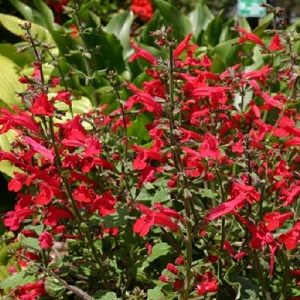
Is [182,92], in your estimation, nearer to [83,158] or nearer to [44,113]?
[83,158]

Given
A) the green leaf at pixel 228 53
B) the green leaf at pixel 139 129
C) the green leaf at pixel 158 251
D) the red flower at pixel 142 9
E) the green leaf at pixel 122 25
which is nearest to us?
the green leaf at pixel 158 251

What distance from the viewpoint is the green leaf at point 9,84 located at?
13.2 feet

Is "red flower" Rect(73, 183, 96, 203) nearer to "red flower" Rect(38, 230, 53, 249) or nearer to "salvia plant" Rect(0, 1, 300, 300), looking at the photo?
"salvia plant" Rect(0, 1, 300, 300)

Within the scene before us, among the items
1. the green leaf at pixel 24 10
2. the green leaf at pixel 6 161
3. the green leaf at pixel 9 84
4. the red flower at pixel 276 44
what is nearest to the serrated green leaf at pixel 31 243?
the green leaf at pixel 6 161

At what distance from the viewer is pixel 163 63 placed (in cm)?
181

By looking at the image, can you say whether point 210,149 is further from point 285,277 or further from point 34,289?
point 34,289

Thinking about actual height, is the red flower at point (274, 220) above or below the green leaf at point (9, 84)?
above

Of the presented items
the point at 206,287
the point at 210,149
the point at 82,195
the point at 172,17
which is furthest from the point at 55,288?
the point at 172,17

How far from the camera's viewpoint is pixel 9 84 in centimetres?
416

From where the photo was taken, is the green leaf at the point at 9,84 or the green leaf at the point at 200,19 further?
the green leaf at the point at 200,19

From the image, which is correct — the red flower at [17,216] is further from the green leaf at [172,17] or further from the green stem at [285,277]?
the green leaf at [172,17]

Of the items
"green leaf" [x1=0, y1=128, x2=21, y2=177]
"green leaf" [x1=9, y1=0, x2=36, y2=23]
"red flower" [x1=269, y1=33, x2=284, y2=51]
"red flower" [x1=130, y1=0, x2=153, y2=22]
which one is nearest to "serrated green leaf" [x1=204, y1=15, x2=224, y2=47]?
"green leaf" [x1=9, y1=0, x2=36, y2=23]

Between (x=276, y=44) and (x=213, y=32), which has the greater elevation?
(x=276, y=44)

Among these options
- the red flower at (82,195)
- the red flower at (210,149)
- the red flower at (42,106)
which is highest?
the red flower at (42,106)
